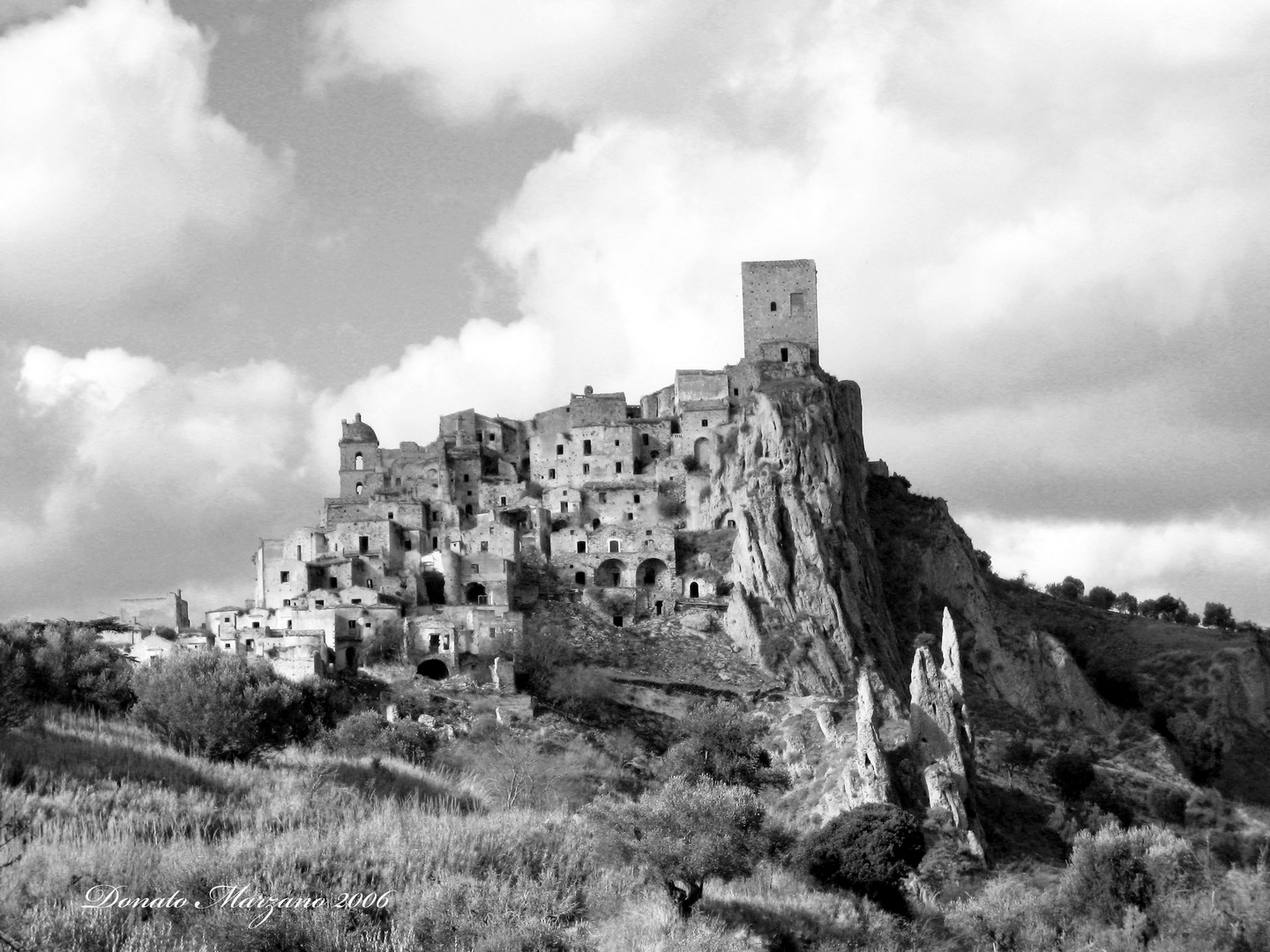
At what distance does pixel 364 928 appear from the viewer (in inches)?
663

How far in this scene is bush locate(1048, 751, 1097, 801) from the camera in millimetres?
64562

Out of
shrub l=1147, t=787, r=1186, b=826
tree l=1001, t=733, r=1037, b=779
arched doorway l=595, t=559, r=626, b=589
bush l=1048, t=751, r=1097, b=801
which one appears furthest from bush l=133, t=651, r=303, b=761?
shrub l=1147, t=787, r=1186, b=826

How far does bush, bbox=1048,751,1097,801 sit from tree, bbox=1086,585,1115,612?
55.7 metres

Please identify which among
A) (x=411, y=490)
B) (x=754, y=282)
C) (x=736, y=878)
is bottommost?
(x=736, y=878)

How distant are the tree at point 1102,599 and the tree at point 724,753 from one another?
6195cm

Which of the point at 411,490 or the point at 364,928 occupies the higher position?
the point at 411,490

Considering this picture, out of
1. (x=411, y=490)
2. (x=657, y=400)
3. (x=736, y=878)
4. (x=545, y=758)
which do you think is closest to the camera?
(x=736, y=878)

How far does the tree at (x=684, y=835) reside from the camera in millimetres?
23734

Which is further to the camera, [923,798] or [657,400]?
[657,400]

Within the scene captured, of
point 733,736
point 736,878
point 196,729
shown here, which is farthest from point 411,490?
point 736,878

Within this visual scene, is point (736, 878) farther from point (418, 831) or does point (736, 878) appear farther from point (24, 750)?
point (24, 750)

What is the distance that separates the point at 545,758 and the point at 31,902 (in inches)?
1780

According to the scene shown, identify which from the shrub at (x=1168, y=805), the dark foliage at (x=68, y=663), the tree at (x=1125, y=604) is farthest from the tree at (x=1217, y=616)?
the dark foliage at (x=68, y=663)

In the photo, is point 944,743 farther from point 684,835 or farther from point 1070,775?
point 684,835
